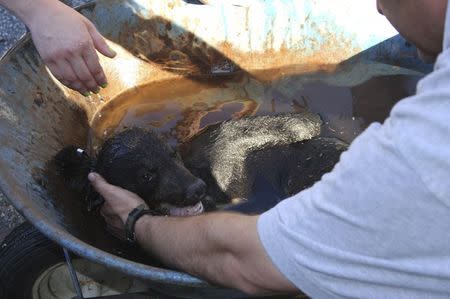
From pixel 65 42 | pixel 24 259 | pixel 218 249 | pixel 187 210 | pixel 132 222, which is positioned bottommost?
pixel 24 259

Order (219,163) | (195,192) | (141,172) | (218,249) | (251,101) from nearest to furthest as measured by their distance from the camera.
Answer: (218,249)
(195,192)
(141,172)
(219,163)
(251,101)

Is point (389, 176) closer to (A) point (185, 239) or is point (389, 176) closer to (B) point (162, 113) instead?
(A) point (185, 239)

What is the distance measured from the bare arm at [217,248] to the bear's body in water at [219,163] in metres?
0.61

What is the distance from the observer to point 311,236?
1.41 m

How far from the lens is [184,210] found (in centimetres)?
268

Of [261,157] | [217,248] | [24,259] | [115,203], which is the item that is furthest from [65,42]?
[261,157]

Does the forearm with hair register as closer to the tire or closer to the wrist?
the wrist

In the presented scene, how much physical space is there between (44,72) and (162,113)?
80 cm

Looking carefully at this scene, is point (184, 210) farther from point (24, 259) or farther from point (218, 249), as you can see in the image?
point (218, 249)

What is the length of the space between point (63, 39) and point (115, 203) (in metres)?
0.74

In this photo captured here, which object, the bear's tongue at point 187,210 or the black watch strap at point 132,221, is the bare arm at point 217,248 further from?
the bear's tongue at point 187,210

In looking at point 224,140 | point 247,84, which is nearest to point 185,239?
point 224,140

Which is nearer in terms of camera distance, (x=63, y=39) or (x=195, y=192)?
(x=63, y=39)

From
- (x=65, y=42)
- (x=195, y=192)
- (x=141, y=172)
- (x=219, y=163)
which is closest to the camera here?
(x=65, y=42)
